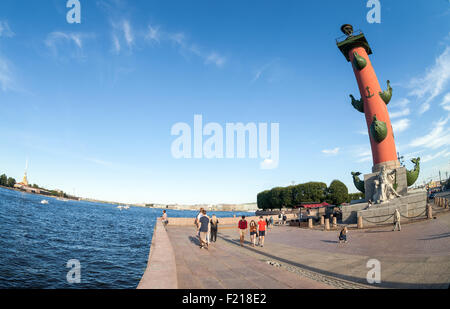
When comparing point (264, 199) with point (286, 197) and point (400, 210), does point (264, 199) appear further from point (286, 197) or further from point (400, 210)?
point (400, 210)

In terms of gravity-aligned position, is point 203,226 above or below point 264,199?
above

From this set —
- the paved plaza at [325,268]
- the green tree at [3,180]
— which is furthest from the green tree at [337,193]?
the green tree at [3,180]

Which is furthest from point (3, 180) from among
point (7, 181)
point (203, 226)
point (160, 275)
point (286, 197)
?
point (160, 275)

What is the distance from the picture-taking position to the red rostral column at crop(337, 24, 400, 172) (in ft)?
81.7

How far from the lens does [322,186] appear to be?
223 ft

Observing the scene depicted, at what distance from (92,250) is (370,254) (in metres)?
17.5

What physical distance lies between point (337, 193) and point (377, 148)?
4387 centimetres

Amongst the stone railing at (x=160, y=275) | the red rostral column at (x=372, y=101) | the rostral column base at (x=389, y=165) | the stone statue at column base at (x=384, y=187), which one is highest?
the red rostral column at (x=372, y=101)

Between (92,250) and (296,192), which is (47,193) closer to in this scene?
(296,192)

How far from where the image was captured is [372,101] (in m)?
26.3

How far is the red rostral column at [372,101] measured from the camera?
81.7ft

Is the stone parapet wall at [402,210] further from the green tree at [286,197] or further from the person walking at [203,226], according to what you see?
the green tree at [286,197]
